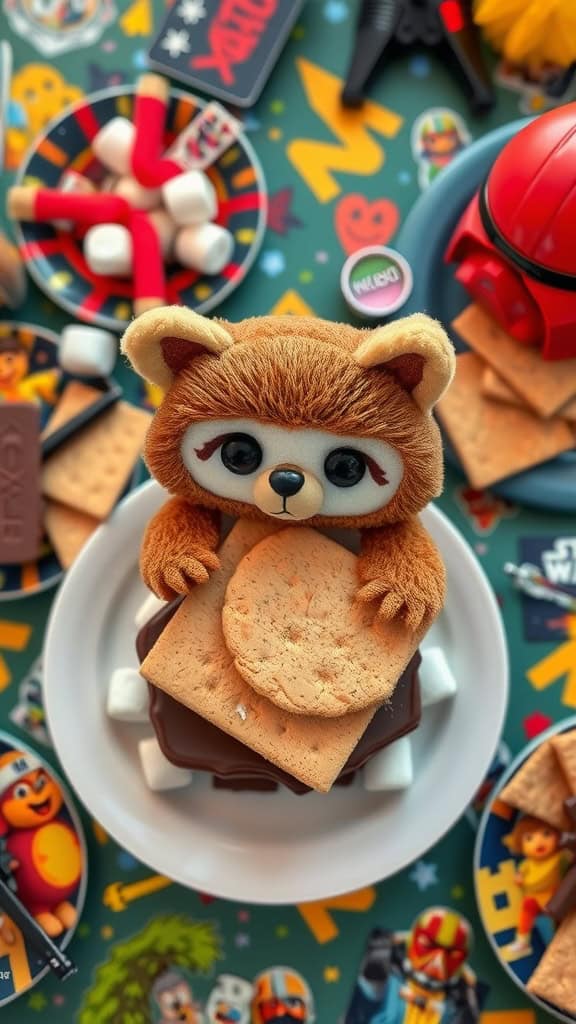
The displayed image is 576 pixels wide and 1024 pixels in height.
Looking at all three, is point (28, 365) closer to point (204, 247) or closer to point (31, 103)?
point (204, 247)

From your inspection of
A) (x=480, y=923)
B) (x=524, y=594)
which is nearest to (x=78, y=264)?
(x=524, y=594)

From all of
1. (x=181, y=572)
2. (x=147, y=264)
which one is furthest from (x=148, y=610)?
(x=147, y=264)

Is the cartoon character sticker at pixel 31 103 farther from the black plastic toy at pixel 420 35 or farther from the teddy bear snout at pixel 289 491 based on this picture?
the teddy bear snout at pixel 289 491

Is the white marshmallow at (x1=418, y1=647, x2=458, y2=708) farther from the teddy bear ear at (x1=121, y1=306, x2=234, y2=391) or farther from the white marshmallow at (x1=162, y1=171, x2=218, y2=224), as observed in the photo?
the white marshmallow at (x1=162, y1=171, x2=218, y2=224)

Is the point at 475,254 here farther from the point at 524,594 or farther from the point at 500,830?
the point at 500,830

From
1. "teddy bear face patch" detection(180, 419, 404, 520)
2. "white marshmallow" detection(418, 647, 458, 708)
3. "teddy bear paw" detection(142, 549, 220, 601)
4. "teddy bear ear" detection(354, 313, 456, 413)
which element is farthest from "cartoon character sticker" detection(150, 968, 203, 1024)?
"teddy bear ear" detection(354, 313, 456, 413)

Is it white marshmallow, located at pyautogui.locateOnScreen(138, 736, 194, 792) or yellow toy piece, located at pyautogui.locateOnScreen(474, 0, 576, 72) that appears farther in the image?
yellow toy piece, located at pyautogui.locateOnScreen(474, 0, 576, 72)
